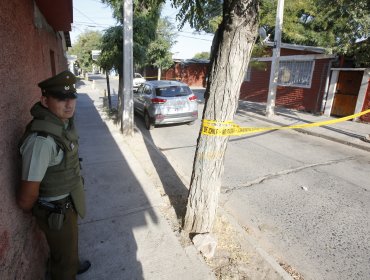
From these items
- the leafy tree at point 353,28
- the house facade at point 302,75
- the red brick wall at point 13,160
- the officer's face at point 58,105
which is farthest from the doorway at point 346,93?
the red brick wall at point 13,160

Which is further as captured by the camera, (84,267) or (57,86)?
(84,267)

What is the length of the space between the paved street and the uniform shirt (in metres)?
2.64

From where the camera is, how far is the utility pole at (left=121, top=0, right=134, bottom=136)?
6969mm

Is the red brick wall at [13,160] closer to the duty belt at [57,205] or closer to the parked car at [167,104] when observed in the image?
the duty belt at [57,205]

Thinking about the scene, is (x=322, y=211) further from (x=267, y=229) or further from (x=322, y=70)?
(x=322, y=70)

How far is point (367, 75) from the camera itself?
408 inches

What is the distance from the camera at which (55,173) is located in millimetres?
1957

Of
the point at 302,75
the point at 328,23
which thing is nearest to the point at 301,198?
the point at 302,75

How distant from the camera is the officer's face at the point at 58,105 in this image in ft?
6.48

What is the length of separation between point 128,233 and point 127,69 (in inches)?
204

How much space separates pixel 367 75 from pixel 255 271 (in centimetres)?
1068

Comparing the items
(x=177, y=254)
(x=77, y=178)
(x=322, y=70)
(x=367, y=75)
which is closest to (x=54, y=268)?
(x=77, y=178)

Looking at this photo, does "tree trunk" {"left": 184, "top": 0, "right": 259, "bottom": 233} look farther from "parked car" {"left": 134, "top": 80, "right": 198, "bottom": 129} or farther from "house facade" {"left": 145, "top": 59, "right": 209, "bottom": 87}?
"house facade" {"left": 145, "top": 59, "right": 209, "bottom": 87}

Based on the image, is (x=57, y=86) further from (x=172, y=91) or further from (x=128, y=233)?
(x=172, y=91)
